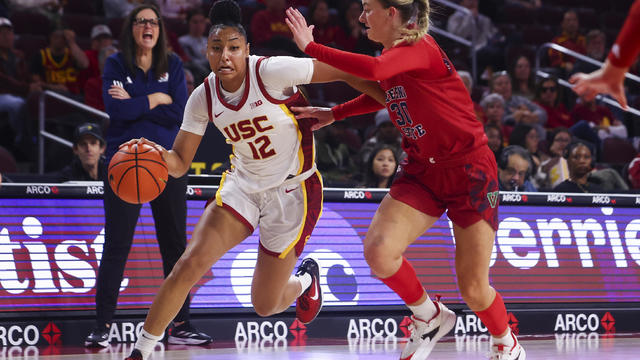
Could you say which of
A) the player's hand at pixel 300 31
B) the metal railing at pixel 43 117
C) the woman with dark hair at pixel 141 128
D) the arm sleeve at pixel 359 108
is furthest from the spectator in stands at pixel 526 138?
the player's hand at pixel 300 31

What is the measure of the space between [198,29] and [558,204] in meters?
5.62

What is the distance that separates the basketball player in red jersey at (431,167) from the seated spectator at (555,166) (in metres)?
4.11

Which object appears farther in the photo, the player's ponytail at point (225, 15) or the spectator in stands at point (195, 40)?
the spectator in stands at point (195, 40)

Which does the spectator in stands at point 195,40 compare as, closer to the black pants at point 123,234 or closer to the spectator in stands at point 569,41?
the black pants at point 123,234

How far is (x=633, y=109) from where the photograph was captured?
12375 millimetres

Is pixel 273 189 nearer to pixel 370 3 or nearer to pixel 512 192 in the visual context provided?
pixel 370 3

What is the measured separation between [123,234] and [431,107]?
2552 mm

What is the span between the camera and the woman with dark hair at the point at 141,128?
19.7 ft

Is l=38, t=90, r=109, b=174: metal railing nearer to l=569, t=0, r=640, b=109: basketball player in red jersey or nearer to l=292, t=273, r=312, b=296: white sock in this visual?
l=292, t=273, r=312, b=296: white sock

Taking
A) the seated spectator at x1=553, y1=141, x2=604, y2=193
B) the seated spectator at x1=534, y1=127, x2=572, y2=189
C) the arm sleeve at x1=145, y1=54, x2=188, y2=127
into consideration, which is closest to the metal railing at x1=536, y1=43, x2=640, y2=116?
the seated spectator at x1=534, y1=127, x2=572, y2=189

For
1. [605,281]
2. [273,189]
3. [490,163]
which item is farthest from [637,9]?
[605,281]

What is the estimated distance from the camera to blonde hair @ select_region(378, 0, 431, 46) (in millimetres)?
4570

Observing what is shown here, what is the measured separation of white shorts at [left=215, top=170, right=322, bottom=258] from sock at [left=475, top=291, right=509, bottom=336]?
1.16 meters

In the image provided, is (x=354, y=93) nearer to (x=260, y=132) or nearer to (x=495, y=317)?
(x=260, y=132)
